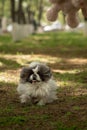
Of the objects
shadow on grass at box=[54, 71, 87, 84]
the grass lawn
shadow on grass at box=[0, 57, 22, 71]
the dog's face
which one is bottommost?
the grass lawn

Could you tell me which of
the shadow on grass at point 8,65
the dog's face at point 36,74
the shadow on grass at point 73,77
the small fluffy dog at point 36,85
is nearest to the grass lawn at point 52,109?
the shadow on grass at point 73,77

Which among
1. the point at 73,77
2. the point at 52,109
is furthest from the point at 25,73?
the point at 73,77

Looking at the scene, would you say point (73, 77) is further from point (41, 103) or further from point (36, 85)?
point (36, 85)

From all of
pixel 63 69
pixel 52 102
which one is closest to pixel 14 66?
pixel 63 69

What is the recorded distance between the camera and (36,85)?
8.21m

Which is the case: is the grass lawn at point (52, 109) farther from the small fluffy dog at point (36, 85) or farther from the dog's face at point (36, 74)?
the dog's face at point (36, 74)

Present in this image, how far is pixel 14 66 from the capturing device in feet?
49.4

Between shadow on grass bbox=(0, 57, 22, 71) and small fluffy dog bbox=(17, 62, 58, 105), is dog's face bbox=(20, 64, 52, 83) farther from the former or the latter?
shadow on grass bbox=(0, 57, 22, 71)

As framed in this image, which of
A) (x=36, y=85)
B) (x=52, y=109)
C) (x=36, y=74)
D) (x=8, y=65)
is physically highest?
(x=8, y=65)

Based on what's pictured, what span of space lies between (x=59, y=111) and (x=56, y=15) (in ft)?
5.28

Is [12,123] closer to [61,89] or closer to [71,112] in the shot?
[71,112]

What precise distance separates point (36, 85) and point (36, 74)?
0.75 feet

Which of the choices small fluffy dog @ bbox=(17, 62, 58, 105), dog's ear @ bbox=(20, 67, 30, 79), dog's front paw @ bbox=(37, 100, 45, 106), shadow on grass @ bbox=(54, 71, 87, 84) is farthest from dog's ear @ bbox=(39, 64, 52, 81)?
shadow on grass @ bbox=(54, 71, 87, 84)

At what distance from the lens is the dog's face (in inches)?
319
